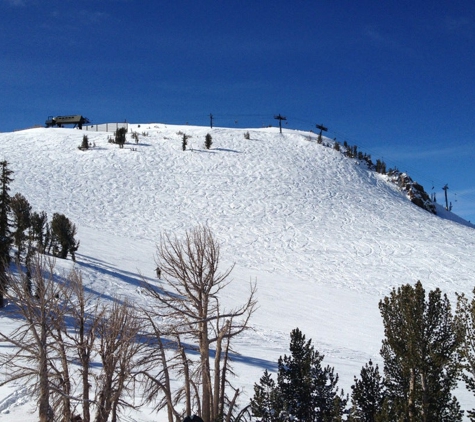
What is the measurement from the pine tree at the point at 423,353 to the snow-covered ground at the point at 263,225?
6106 millimetres

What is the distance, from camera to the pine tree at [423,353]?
974cm

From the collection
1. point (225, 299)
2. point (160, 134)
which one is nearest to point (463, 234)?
point (225, 299)

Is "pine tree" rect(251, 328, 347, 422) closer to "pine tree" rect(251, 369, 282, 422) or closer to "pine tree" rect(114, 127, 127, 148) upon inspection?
"pine tree" rect(251, 369, 282, 422)

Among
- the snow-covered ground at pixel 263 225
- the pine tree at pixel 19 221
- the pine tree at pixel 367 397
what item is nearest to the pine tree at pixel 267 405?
the pine tree at pixel 367 397

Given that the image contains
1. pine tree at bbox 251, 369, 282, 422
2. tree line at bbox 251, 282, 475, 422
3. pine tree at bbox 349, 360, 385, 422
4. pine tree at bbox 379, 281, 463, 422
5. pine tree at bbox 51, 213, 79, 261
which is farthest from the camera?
pine tree at bbox 51, 213, 79, 261

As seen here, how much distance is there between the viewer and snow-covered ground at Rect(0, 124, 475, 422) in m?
23.4

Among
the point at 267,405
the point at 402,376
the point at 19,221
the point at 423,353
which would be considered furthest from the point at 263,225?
the point at 267,405

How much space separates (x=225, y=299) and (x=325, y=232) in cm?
1895

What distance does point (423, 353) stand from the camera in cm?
1008

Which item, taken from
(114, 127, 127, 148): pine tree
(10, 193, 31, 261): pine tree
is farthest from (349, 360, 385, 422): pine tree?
(114, 127, 127, 148): pine tree

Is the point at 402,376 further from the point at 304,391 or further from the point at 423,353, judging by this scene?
the point at 304,391

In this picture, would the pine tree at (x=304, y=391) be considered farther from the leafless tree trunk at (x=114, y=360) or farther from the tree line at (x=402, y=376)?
the leafless tree trunk at (x=114, y=360)

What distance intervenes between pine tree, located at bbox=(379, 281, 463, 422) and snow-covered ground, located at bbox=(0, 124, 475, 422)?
6.11 meters

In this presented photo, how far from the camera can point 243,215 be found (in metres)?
44.8
